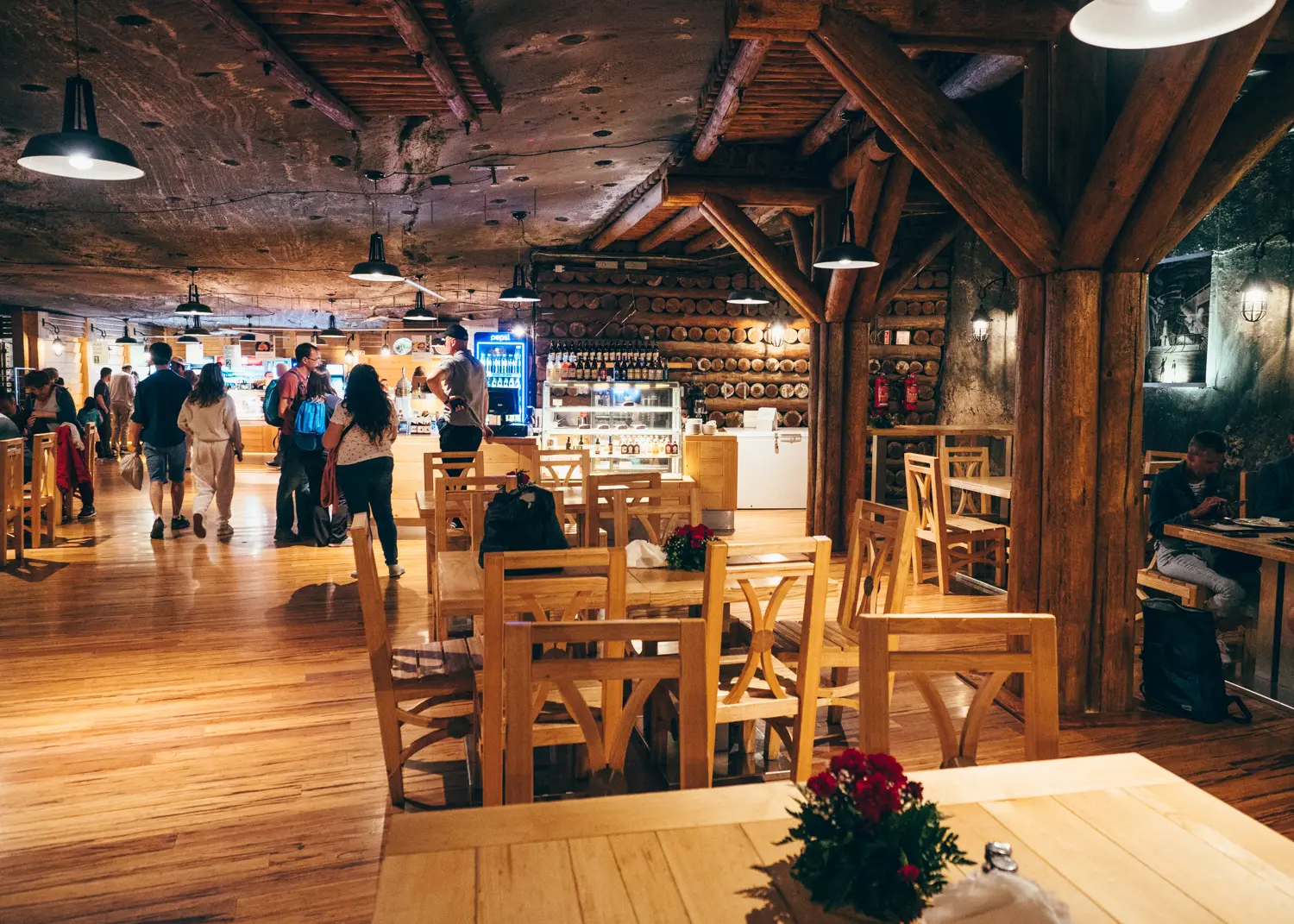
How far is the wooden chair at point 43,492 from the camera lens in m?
7.52

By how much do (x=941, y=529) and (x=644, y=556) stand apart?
3.46 m

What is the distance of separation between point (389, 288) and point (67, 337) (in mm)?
9250

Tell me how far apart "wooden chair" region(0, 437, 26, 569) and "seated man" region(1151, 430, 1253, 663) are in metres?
8.46

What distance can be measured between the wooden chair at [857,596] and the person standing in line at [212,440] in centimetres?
626

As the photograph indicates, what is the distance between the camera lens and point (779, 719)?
11.7 ft

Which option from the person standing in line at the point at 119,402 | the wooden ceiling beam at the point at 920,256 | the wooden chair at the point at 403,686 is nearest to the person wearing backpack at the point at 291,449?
the wooden chair at the point at 403,686

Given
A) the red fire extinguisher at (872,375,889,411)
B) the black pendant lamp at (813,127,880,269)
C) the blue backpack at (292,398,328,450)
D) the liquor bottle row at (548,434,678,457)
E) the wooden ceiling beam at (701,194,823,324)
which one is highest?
the wooden ceiling beam at (701,194,823,324)

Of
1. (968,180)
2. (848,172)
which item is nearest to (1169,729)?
(968,180)

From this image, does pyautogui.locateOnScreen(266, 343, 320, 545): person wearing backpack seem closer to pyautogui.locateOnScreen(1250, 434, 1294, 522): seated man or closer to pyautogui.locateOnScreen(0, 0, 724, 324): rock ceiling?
pyautogui.locateOnScreen(0, 0, 724, 324): rock ceiling

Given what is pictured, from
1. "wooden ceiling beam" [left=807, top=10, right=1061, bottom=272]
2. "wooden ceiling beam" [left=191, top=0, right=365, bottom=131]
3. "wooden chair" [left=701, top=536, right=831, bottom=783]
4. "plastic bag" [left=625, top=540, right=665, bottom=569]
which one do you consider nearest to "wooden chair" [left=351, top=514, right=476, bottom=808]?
"plastic bag" [left=625, top=540, right=665, bottom=569]

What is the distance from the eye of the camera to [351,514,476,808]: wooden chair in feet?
9.23

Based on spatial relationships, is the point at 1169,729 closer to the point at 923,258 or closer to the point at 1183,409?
the point at 1183,409

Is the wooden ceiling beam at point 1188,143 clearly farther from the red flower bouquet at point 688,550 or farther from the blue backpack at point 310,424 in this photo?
the blue backpack at point 310,424

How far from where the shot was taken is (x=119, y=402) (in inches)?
667
